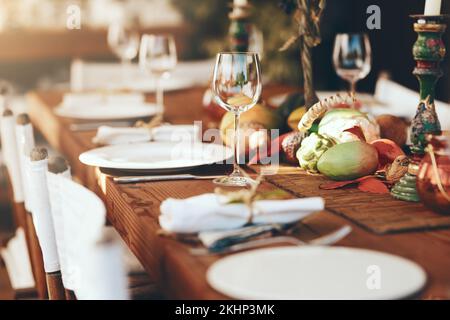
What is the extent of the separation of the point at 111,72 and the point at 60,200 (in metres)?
2.31

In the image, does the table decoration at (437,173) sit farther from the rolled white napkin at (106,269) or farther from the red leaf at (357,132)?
the rolled white napkin at (106,269)

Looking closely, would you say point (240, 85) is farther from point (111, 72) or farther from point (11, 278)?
point (111, 72)

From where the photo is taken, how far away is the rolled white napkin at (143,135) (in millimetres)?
1604

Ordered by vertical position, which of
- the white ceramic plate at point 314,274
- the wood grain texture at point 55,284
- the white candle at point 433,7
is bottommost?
the wood grain texture at point 55,284

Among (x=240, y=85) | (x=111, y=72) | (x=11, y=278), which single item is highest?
Result: (x=240, y=85)

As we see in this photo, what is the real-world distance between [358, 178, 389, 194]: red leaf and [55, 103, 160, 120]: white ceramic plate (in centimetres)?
100

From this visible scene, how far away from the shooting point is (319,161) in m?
1.22

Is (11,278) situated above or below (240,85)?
below

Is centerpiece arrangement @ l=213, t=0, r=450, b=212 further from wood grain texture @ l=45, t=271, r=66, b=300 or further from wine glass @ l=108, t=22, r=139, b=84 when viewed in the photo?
wine glass @ l=108, t=22, r=139, b=84

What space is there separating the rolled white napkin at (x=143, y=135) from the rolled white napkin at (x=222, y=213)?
28.1 inches

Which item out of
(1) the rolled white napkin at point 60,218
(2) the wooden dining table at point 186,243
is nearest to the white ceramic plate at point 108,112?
(2) the wooden dining table at point 186,243

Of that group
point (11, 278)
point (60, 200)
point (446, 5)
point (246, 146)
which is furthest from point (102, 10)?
point (60, 200)

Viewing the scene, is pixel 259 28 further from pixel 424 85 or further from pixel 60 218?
pixel 60 218

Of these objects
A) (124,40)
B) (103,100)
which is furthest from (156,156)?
(124,40)
